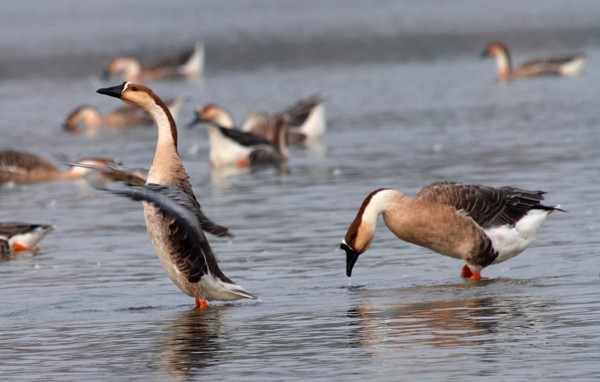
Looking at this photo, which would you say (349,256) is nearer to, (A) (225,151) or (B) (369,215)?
(B) (369,215)

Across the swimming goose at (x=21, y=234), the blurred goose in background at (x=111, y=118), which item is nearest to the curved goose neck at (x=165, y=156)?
the swimming goose at (x=21, y=234)

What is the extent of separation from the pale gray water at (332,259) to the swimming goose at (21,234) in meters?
0.24

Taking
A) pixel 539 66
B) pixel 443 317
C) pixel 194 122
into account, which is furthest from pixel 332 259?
pixel 539 66

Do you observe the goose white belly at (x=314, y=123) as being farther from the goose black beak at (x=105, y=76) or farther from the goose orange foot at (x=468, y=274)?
the goose black beak at (x=105, y=76)

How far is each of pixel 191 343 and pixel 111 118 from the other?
20312 mm

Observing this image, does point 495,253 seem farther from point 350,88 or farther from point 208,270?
point 350,88

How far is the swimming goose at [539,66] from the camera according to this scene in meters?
32.0

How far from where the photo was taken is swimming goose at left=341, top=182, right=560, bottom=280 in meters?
10.9

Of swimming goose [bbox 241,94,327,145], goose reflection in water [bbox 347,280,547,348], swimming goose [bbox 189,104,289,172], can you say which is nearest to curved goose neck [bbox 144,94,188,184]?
goose reflection in water [bbox 347,280,547,348]

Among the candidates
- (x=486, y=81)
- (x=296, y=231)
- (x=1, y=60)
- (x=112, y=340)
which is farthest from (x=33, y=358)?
(x=1, y=60)

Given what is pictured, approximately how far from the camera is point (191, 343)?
31.2 ft

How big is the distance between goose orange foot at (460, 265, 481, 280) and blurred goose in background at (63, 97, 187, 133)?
17.7m

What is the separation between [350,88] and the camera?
34.7 metres

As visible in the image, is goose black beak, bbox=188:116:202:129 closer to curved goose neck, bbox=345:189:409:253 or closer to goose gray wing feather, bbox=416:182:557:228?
goose gray wing feather, bbox=416:182:557:228
